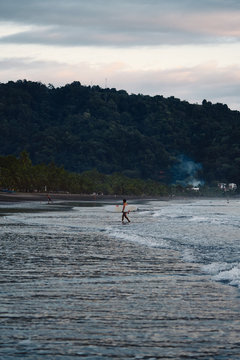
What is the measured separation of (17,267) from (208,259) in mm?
A: 7427

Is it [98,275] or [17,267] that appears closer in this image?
[98,275]

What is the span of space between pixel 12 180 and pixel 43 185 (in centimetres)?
2164

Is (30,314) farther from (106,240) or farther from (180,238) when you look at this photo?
(180,238)

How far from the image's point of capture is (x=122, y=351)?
9.39 m

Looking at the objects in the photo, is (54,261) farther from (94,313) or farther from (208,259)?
(94,313)

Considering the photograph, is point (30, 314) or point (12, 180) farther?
point (12, 180)

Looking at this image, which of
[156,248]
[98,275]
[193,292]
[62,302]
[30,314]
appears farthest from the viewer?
[156,248]

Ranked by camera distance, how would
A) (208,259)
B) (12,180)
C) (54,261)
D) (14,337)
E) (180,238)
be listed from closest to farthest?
(14,337), (54,261), (208,259), (180,238), (12,180)

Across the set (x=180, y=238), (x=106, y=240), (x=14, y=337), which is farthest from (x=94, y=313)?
(x=180, y=238)

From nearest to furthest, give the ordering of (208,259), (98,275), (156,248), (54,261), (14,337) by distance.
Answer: (14,337) → (98,275) → (54,261) → (208,259) → (156,248)

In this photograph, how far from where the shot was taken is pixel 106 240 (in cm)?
3012

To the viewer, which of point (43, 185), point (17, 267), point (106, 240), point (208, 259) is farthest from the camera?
point (43, 185)

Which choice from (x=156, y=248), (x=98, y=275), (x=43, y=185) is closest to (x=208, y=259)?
(x=156, y=248)

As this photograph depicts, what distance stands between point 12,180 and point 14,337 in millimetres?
158194
